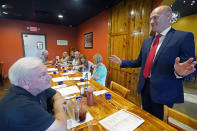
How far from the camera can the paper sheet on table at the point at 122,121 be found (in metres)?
0.74

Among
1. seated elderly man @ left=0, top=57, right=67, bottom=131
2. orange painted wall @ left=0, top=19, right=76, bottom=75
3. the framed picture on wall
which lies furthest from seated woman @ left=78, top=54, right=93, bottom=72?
orange painted wall @ left=0, top=19, right=76, bottom=75

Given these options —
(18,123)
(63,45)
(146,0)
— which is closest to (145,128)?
(18,123)

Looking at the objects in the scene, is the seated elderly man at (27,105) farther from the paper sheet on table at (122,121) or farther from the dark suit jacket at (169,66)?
the dark suit jacket at (169,66)

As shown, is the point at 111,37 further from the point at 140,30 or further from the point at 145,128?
the point at 145,128

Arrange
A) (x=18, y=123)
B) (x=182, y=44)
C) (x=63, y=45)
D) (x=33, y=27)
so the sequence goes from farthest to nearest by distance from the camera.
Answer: (x=63, y=45) < (x=33, y=27) < (x=182, y=44) < (x=18, y=123)

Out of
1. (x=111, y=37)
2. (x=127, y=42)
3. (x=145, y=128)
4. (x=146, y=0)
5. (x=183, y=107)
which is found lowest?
(x=183, y=107)

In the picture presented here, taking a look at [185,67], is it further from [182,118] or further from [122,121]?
[122,121]

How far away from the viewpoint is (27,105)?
553 mm

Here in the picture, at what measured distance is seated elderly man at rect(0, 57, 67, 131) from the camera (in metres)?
0.51

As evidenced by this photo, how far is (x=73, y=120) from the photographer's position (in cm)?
83

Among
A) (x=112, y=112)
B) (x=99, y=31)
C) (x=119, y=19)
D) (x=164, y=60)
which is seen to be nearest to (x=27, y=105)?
(x=112, y=112)

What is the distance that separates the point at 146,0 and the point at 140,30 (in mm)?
640

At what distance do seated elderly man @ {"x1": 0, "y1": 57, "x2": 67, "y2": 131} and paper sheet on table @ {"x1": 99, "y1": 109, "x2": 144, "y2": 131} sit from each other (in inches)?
12.9

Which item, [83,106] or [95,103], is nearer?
[83,106]
